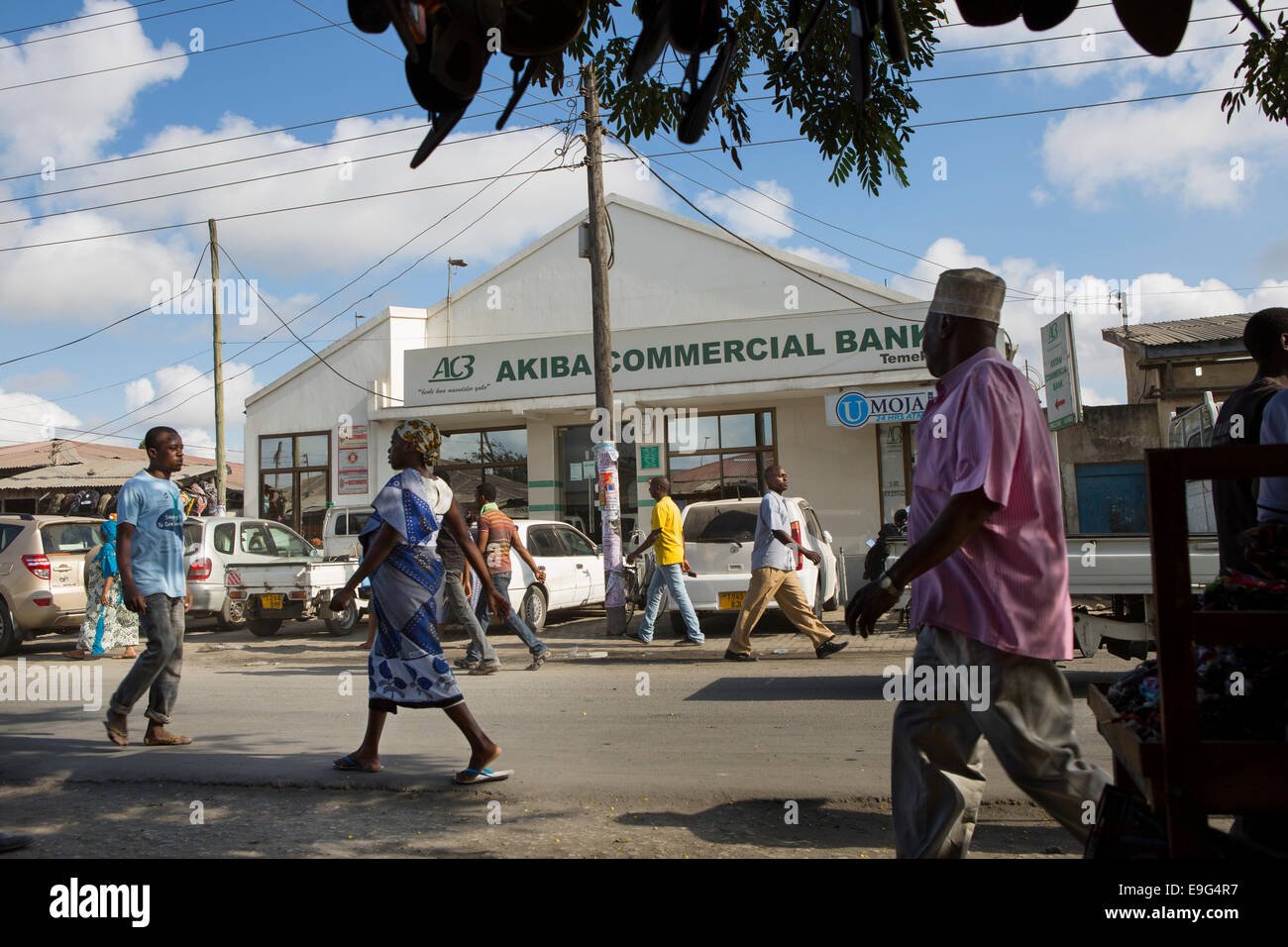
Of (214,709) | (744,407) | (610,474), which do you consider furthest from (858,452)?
(214,709)

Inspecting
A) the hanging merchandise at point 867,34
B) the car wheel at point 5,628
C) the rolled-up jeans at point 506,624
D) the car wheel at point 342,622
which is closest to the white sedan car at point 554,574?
the rolled-up jeans at point 506,624

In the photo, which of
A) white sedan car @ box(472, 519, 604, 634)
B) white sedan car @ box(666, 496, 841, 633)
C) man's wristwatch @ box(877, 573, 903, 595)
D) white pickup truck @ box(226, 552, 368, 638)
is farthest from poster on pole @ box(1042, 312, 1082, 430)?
white pickup truck @ box(226, 552, 368, 638)

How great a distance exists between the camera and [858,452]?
19594 millimetres

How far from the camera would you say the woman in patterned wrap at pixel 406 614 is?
5.23 m

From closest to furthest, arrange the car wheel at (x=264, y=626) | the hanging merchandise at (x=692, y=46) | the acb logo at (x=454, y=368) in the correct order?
the hanging merchandise at (x=692, y=46) < the car wheel at (x=264, y=626) < the acb logo at (x=454, y=368)

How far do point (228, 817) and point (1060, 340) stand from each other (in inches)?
401

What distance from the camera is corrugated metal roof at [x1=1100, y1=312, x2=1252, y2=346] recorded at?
23203 mm

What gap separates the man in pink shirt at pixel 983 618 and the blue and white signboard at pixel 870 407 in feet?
50.0

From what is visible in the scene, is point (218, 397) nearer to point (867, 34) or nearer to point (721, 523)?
point (721, 523)

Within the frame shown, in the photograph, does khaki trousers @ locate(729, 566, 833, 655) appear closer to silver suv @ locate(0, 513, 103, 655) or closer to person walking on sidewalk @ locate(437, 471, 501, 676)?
person walking on sidewalk @ locate(437, 471, 501, 676)

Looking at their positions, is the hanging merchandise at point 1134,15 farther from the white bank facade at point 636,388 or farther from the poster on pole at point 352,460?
the poster on pole at point 352,460

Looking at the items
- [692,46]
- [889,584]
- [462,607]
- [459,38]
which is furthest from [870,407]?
[459,38]

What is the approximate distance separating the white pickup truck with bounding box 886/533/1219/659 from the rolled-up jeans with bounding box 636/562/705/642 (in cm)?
463
